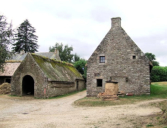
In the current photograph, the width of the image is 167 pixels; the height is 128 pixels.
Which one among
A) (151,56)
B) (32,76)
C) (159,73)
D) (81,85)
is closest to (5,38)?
(32,76)

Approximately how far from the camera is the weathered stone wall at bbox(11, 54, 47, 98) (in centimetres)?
2291

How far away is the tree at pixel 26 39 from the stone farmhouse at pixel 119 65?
131 feet

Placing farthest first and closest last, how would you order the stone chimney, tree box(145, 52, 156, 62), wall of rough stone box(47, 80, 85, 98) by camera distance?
tree box(145, 52, 156, 62), wall of rough stone box(47, 80, 85, 98), the stone chimney

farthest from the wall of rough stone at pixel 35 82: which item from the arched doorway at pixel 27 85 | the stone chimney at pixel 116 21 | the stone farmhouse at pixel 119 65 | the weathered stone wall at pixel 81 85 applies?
the stone chimney at pixel 116 21

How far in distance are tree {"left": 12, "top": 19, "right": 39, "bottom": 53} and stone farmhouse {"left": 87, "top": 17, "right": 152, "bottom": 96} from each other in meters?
40.0

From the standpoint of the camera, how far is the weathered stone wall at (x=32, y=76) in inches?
902

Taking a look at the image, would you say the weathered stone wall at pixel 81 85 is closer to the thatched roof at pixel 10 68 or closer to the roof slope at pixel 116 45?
the thatched roof at pixel 10 68

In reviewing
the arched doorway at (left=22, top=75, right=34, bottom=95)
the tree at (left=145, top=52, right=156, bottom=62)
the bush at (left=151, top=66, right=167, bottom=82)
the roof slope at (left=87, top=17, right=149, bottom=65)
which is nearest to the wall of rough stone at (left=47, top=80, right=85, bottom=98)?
the arched doorway at (left=22, top=75, right=34, bottom=95)

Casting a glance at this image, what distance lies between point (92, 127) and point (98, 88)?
1392 cm

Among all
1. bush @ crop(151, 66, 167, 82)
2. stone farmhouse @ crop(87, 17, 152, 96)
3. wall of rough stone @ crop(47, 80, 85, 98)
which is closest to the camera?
stone farmhouse @ crop(87, 17, 152, 96)

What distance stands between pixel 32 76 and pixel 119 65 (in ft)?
33.6

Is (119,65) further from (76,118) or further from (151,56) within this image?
(151,56)

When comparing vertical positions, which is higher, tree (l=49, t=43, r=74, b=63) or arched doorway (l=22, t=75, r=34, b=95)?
tree (l=49, t=43, r=74, b=63)

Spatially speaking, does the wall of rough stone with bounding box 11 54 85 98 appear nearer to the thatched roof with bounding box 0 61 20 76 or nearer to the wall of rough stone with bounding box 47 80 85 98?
the wall of rough stone with bounding box 47 80 85 98
